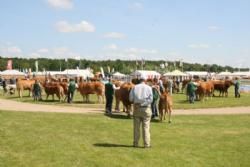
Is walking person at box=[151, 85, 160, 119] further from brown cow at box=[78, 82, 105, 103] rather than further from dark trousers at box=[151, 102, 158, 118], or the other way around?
brown cow at box=[78, 82, 105, 103]

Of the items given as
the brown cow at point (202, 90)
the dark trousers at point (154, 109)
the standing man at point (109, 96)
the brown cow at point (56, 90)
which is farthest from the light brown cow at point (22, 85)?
the dark trousers at point (154, 109)

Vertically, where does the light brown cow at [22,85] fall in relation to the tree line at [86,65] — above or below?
below

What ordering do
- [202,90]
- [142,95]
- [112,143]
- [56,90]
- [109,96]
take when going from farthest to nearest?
1. [202,90]
2. [56,90]
3. [109,96]
4. [112,143]
5. [142,95]

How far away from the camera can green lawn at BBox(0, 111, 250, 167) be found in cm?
1177

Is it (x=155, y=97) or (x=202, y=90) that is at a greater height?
(x=155, y=97)

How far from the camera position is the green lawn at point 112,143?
38.6 ft

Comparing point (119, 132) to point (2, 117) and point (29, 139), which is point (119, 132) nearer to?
point (29, 139)

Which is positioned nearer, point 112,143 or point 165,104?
point 112,143

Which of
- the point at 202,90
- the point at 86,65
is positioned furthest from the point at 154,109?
the point at 86,65

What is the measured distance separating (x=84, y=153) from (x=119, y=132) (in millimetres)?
4280

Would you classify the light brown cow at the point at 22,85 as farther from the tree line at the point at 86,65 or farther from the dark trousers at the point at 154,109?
the tree line at the point at 86,65

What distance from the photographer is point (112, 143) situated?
1430 centimetres

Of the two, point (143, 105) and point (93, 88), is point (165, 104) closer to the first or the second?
point (143, 105)

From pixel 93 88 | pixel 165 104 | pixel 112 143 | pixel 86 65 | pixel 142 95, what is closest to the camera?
pixel 142 95
